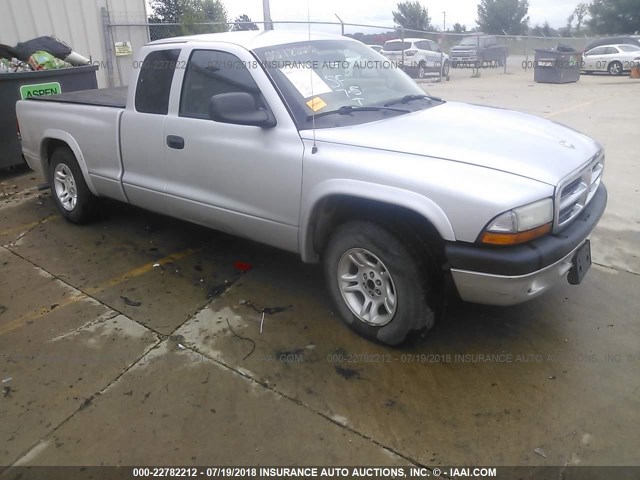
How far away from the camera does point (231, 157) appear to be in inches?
137

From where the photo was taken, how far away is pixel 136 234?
505 cm

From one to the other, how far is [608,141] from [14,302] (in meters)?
8.32

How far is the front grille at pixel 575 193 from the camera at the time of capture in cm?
268

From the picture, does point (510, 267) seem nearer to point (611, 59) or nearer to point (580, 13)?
point (611, 59)

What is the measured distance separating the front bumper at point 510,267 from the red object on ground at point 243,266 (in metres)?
2.00

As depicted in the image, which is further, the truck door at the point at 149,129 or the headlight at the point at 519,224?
the truck door at the point at 149,129

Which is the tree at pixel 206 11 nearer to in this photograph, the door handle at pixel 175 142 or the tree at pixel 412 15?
the door handle at pixel 175 142

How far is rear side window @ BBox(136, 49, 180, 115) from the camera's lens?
396 centimetres

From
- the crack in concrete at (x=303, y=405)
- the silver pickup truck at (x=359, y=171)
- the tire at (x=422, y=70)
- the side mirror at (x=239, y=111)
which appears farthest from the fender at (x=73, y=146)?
→ the tire at (x=422, y=70)

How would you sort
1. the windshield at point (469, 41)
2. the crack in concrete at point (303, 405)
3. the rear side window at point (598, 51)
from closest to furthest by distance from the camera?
the crack in concrete at point (303, 405) → the rear side window at point (598, 51) → the windshield at point (469, 41)

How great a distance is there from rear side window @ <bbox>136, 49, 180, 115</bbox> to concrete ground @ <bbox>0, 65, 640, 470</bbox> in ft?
4.20

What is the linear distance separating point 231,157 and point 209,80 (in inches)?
25.9

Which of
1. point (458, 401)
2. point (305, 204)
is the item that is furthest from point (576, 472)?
point (305, 204)

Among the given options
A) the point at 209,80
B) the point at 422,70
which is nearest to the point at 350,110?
the point at 209,80
